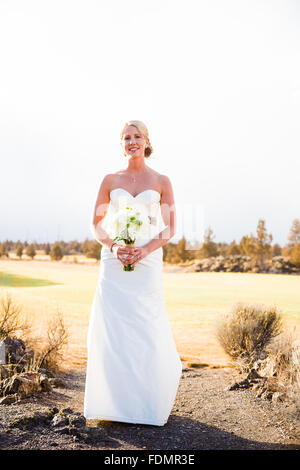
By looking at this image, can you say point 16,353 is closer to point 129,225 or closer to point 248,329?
point 129,225

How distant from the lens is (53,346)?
629cm

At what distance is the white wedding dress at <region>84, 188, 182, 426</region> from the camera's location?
155 inches

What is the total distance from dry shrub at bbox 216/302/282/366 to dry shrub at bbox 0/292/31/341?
3103 millimetres

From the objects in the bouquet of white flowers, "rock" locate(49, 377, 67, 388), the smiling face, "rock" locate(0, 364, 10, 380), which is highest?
the smiling face

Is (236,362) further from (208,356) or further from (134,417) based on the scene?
(134,417)

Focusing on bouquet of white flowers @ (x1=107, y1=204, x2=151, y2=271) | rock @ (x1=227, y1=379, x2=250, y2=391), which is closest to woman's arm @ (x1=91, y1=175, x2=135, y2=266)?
bouquet of white flowers @ (x1=107, y1=204, x2=151, y2=271)

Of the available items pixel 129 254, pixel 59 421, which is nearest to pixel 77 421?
pixel 59 421

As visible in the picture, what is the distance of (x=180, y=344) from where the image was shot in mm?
9656

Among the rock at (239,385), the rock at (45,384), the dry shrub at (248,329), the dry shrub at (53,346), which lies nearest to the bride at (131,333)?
the rock at (45,384)

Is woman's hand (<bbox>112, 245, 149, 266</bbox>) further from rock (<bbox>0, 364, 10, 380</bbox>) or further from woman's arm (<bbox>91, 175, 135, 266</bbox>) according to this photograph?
rock (<bbox>0, 364, 10, 380</bbox>)

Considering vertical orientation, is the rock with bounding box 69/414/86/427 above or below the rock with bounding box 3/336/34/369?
below

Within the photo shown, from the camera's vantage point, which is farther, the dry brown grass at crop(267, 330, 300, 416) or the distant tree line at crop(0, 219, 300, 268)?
the distant tree line at crop(0, 219, 300, 268)

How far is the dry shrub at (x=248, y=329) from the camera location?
6.59 m

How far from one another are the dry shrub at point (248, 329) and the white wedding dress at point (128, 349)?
2.78m
